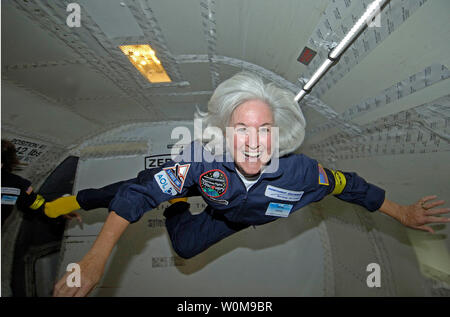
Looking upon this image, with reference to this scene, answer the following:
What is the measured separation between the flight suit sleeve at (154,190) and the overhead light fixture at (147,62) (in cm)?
76

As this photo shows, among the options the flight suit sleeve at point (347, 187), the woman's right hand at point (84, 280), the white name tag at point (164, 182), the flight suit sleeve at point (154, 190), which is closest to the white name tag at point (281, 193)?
the flight suit sleeve at point (347, 187)

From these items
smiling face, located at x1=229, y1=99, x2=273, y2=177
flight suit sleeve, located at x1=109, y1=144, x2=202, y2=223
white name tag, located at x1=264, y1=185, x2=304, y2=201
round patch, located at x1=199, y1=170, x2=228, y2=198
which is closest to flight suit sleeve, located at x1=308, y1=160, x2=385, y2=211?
white name tag, located at x1=264, y1=185, x2=304, y2=201

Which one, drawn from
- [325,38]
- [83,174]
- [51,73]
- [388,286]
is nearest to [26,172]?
[83,174]

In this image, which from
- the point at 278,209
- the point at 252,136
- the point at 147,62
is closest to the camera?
the point at 252,136

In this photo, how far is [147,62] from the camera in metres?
1.48

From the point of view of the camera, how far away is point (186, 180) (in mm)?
1106

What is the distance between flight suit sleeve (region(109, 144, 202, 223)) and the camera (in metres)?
0.91

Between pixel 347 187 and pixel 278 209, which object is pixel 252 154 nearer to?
pixel 278 209

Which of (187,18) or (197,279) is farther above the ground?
(187,18)

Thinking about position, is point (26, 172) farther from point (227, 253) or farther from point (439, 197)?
point (439, 197)

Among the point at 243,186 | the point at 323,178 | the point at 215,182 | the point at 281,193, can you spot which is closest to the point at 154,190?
the point at 215,182

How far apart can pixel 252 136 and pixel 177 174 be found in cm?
43

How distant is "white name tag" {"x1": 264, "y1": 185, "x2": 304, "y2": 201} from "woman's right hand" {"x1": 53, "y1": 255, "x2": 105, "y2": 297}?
32.7 inches

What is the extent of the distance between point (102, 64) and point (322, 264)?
269cm
